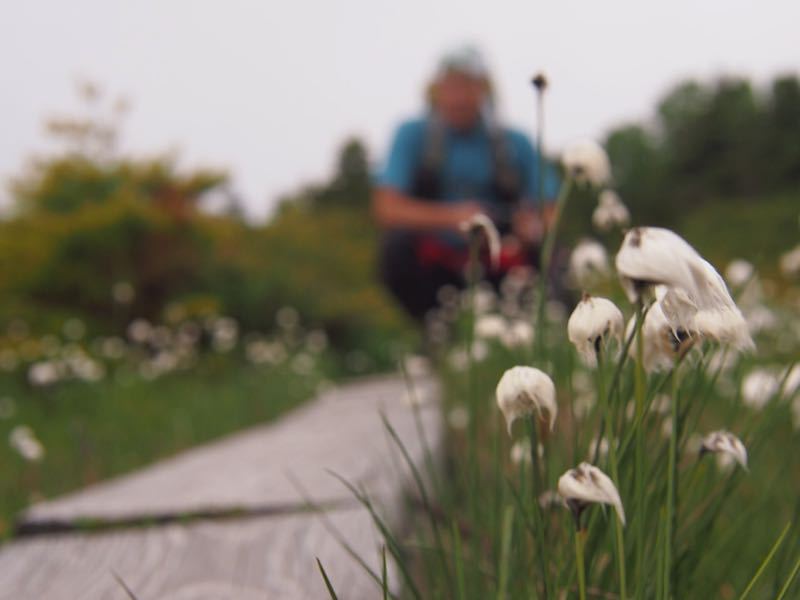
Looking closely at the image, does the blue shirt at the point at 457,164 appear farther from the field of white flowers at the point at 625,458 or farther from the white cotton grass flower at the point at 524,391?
the white cotton grass flower at the point at 524,391

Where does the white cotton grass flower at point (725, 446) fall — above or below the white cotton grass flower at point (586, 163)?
below

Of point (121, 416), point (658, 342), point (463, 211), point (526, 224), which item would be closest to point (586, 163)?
point (658, 342)

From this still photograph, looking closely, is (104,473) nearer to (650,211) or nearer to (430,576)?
(430,576)

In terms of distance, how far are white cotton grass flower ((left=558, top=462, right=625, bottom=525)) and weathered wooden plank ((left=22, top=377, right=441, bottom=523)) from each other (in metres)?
0.57

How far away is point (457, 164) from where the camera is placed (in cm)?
411

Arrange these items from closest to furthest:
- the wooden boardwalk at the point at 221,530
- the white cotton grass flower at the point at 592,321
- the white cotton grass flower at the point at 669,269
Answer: the white cotton grass flower at the point at 669,269 < the white cotton grass flower at the point at 592,321 < the wooden boardwalk at the point at 221,530

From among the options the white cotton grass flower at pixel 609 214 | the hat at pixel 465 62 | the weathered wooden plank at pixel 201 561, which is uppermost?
the hat at pixel 465 62

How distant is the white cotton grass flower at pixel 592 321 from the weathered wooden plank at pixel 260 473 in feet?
1.73

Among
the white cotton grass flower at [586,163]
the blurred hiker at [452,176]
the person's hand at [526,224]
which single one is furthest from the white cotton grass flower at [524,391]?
the blurred hiker at [452,176]

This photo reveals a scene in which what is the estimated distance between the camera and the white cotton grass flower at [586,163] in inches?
42.1

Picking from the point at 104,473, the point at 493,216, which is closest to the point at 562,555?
the point at 104,473

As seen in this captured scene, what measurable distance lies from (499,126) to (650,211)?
65.2 ft

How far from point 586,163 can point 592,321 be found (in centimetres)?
46

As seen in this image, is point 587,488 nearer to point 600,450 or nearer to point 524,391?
point 524,391
